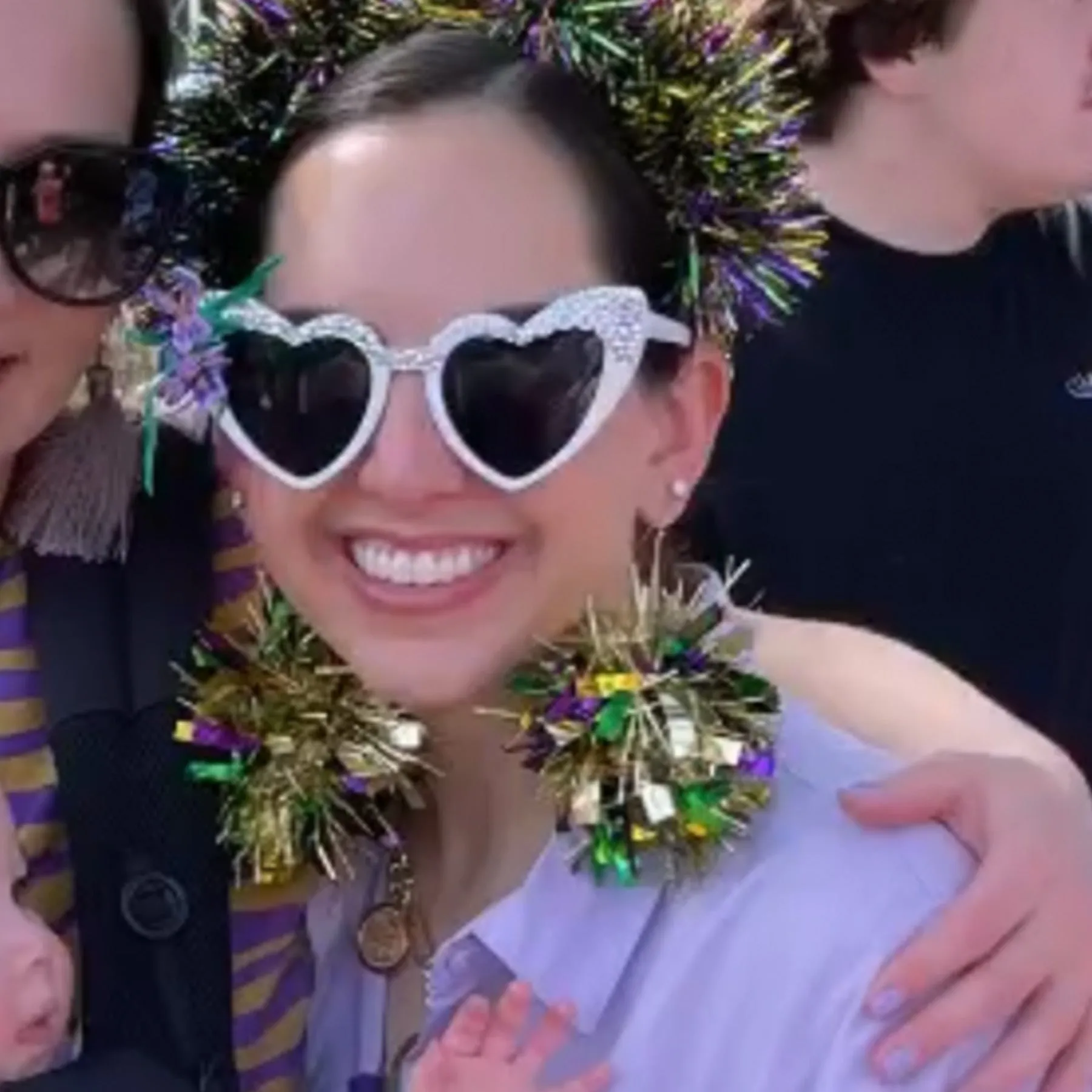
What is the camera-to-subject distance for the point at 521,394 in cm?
164

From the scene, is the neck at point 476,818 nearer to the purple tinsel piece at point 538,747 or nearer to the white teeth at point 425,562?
the purple tinsel piece at point 538,747

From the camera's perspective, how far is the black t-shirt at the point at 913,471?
8.28 ft

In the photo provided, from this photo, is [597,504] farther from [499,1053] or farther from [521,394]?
[499,1053]

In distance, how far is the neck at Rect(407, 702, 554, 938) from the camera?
182 centimetres

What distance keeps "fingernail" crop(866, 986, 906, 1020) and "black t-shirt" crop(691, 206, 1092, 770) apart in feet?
3.16

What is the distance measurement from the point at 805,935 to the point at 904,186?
118 centimetres

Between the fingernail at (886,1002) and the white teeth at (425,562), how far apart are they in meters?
0.38

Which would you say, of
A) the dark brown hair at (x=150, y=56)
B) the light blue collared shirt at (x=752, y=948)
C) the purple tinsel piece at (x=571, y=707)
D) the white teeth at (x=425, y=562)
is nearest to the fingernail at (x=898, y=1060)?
the light blue collared shirt at (x=752, y=948)

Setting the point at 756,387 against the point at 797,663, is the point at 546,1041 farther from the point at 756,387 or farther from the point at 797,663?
the point at 756,387

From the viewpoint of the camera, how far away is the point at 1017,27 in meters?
2.50

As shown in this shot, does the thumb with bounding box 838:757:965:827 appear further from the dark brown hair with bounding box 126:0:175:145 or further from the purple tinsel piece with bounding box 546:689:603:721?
the dark brown hair with bounding box 126:0:175:145

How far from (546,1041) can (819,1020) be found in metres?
0.18

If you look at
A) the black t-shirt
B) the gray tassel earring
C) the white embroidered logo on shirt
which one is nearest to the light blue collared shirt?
the gray tassel earring

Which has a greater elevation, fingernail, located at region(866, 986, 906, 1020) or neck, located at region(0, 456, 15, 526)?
neck, located at region(0, 456, 15, 526)
